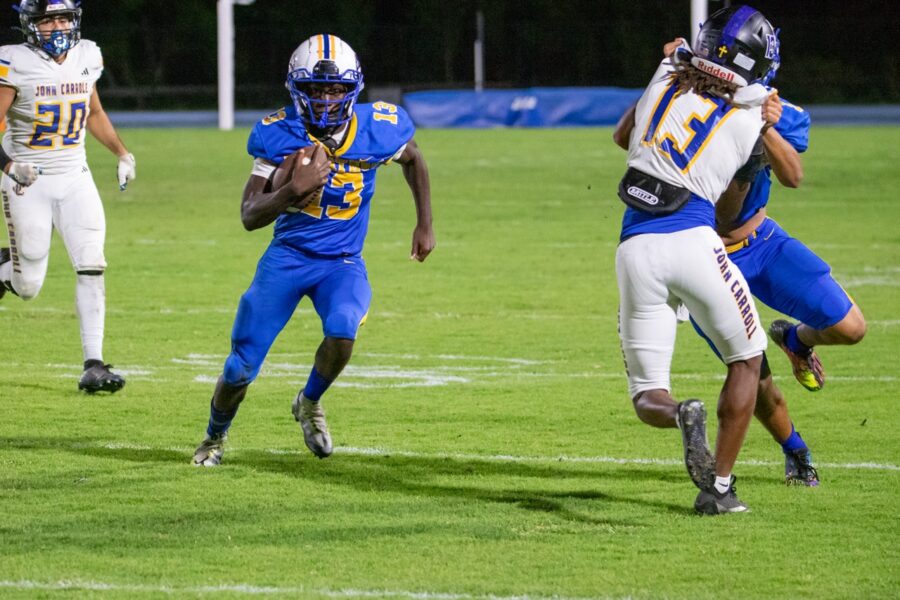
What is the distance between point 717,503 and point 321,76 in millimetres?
2267

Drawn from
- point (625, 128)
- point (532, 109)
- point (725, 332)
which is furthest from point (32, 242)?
point (532, 109)

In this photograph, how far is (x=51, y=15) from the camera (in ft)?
28.4

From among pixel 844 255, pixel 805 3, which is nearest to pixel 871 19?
pixel 805 3

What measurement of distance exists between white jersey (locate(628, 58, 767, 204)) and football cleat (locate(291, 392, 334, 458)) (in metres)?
1.83

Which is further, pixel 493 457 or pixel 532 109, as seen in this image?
pixel 532 109

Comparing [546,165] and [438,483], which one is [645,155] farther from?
[546,165]

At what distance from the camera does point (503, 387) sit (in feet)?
28.5

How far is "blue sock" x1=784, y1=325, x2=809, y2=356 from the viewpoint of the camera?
6.91m

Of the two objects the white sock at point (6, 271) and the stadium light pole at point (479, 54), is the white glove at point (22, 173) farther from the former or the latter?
the stadium light pole at point (479, 54)

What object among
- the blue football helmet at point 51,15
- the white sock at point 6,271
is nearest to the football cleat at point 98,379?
the white sock at point 6,271

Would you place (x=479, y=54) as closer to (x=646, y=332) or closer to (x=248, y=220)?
(x=248, y=220)

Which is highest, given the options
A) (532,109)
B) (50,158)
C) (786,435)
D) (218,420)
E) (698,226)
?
(698,226)

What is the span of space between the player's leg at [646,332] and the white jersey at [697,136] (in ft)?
0.90

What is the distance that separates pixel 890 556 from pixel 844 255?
9382mm
